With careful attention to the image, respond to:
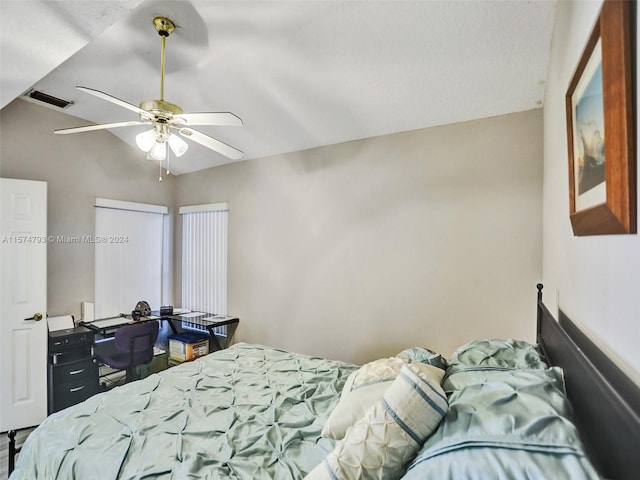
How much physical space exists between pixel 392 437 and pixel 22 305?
3.37 m

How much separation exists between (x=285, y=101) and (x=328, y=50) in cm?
70

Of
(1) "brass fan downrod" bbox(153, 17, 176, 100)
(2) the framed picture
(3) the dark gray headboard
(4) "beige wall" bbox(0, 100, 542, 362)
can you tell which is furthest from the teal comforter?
(1) "brass fan downrod" bbox(153, 17, 176, 100)

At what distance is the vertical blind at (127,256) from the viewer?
362 cm

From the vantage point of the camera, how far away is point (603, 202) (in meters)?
0.74

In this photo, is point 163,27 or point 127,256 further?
point 127,256

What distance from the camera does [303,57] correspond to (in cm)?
209

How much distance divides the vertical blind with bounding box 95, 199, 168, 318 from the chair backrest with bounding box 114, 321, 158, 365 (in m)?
0.87

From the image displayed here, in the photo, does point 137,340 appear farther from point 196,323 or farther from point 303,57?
point 303,57

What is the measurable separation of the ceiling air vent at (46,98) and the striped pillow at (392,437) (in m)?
3.82

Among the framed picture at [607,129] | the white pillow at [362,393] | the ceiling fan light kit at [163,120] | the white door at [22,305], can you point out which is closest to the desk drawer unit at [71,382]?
the white door at [22,305]

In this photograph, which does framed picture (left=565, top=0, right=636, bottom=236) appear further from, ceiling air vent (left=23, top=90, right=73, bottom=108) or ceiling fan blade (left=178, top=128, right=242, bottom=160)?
ceiling air vent (left=23, top=90, right=73, bottom=108)

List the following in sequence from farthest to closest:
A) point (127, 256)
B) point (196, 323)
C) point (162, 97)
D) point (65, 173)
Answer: point (127, 256)
point (196, 323)
point (65, 173)
point (162, 97)

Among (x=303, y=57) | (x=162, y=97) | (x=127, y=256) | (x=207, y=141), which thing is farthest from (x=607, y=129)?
(x=127, y=256)

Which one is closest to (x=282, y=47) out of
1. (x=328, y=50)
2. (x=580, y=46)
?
(x=328, y=50)
